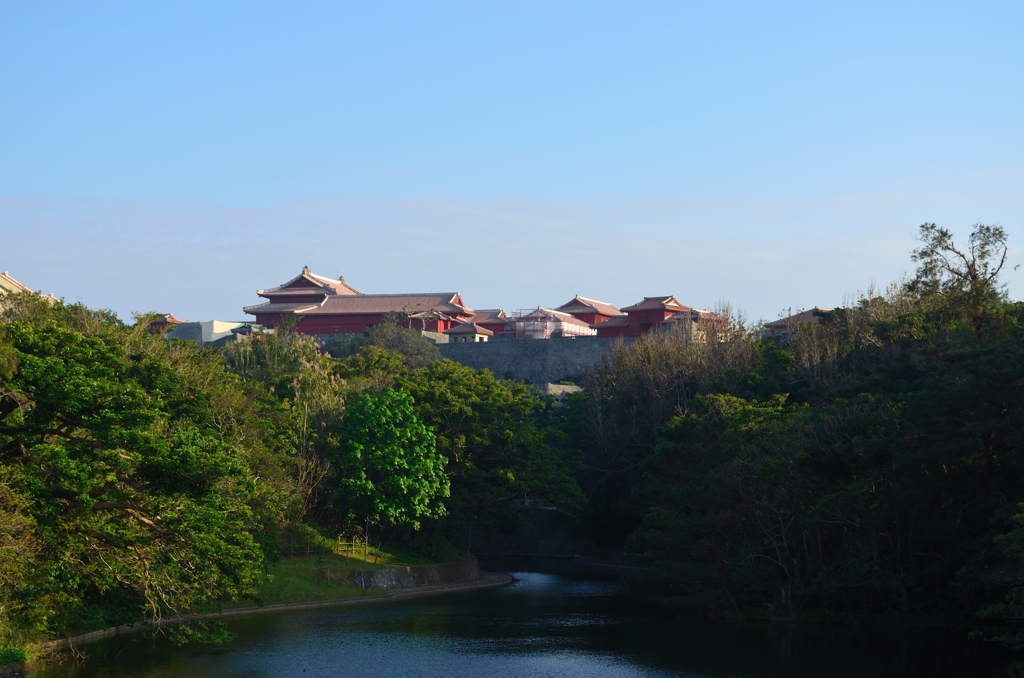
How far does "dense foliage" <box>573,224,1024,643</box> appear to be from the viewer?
1892 centimetres

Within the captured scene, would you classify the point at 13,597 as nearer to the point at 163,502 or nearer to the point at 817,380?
the point at 163,502

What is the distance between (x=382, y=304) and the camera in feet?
192

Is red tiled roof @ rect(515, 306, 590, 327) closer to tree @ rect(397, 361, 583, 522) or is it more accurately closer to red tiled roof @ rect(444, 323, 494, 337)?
red tiled roof @ rect(444, 323, 494, 337)

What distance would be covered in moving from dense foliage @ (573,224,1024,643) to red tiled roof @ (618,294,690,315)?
22643 mm

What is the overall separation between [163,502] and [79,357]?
7.76 feet

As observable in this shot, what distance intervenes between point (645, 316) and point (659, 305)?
127cm

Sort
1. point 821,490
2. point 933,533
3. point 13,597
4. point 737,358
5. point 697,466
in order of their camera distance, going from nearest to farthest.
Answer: point 13,597
point 933,533
point 821,490
point 697,466
point 737,358

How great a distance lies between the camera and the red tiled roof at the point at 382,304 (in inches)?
2274

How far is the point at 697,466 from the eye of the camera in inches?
960

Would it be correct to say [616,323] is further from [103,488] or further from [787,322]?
[103,488]

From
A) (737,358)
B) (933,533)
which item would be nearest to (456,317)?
(737,358)

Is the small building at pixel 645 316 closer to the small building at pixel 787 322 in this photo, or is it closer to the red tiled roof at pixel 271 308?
the small building at pixel 787 322

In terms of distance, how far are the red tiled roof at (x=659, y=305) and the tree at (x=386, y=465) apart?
89.4ft

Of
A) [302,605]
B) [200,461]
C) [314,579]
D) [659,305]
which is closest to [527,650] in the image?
[302,605]
